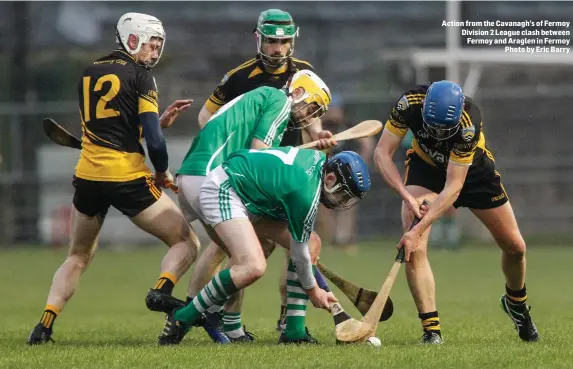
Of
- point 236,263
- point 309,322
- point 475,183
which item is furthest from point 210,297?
point 309,322

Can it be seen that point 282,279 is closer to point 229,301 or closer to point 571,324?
point 229,301

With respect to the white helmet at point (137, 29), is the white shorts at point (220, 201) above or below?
below

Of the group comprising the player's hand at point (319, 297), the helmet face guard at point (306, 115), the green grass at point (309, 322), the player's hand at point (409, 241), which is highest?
the helmet face guard at point (306, 115)

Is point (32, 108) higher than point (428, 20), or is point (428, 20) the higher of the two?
point (428, 20)

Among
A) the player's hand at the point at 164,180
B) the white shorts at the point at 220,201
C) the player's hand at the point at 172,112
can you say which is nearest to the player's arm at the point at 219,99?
the player's hand at the point at 172,112

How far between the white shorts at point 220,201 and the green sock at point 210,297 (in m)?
0.34

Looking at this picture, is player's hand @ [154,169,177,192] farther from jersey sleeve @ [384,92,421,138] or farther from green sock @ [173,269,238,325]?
jersey sleeve @ [384,92,421,138]

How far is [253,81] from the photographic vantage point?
8695 mm

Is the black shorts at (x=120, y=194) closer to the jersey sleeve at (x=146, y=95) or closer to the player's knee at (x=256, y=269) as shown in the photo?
the jersey sleeve at (x=146, y=95)

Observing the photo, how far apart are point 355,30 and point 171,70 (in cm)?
373


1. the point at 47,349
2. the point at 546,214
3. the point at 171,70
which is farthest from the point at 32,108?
the point at 47,349

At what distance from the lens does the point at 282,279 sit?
8.60 meters

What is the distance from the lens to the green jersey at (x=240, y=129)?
745 cm

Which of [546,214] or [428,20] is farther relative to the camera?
[428,20]
